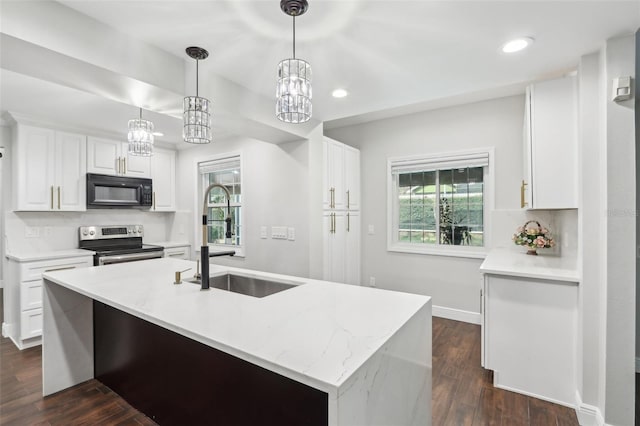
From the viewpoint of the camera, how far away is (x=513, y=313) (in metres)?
2.24

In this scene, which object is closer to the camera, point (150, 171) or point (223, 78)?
point (223, 78)

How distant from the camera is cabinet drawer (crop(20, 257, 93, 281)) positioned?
306 cm

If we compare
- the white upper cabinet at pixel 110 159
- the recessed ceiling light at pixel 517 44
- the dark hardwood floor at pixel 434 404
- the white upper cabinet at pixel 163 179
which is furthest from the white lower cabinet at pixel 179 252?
the recessed ceiling light at pixel 517 44

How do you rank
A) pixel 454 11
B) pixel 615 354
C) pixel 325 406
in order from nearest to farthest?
1. pixel 325 406
2. pixel 454 11
3. pixel 615 354

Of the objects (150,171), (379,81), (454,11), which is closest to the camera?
(454,11)

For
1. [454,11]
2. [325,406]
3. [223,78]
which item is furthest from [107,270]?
[454,11]

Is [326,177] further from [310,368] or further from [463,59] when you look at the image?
[310,368]

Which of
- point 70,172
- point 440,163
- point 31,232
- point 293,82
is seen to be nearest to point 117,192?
point 70,172

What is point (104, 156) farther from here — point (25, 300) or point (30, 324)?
point (30, 324)

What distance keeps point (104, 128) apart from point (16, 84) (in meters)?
1.31

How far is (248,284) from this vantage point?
6.97 ft

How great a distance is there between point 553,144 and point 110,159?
471 centimetres

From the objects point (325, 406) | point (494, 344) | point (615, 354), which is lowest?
point (494, 344)

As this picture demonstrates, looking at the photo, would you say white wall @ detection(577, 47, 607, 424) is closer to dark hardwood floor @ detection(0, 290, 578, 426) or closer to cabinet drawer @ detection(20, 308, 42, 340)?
dark hardwood floor @ detection(0, 290, 578, 426)
